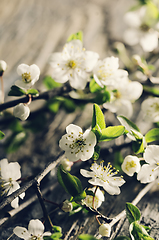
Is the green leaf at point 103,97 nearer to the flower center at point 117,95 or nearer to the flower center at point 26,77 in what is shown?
the flower center at point 117,95

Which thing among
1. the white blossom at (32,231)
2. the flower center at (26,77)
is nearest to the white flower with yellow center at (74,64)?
the flower center at (26,77)

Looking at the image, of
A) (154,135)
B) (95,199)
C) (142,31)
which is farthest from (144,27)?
(95,199)

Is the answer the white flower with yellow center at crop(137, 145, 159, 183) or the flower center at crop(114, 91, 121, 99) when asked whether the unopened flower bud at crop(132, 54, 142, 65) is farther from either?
the white flower with yellow center at crop(137, 145, 159, 183)

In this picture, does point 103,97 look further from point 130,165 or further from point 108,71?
point 130,165

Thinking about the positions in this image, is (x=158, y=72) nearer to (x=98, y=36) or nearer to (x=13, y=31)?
(x=98, y=36)

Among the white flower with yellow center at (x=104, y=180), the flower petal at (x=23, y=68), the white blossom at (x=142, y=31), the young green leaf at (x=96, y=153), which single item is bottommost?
the white flower with yellow center at (x=104, y=180)

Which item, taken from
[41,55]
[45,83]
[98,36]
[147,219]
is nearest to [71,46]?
[45,83]

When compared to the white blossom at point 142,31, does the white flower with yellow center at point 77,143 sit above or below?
below

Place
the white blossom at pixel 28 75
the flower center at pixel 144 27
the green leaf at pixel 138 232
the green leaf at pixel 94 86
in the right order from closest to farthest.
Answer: the green leaf at pixel 138 232 → the white blossom at pixel 28 75 → the green leaf at pixel 94 86 → the flower center at pixel 144 27
